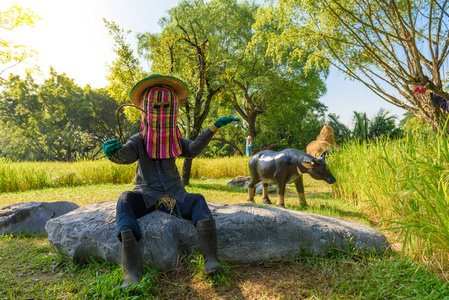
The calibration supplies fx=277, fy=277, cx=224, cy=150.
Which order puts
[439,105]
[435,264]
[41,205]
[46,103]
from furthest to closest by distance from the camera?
[46,103]
[439,105]
[41,205]
[435,264]

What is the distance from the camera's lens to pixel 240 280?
8.09ft

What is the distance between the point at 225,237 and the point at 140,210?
91 cm

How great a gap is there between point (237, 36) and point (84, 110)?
1451cm

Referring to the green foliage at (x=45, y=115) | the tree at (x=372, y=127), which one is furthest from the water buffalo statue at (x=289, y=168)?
the green foliage at (x=45, y=115)

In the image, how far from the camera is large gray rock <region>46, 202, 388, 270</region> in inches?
104

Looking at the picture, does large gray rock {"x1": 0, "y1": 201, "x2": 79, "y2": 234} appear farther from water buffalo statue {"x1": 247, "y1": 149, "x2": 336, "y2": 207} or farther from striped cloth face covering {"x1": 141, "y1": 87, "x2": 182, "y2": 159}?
water buffalo statue {"x1": 247, "y1": 149, "x2": 336, "y2": 207}

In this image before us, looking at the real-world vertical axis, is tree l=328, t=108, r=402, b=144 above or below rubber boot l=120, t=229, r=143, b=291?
above

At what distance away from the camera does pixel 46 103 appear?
74.5ft

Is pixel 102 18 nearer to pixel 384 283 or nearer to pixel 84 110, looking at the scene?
pixel 384 283

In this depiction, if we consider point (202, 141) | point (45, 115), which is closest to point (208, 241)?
point (202, 141)

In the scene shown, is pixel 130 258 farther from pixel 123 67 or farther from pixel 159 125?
pixel 123 67

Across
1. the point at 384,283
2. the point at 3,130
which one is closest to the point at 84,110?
the point at 3,130

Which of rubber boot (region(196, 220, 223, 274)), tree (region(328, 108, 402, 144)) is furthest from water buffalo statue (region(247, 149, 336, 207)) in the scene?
tree (region(328, 108, 402, 144))

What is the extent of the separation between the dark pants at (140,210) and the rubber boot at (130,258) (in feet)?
0.30
